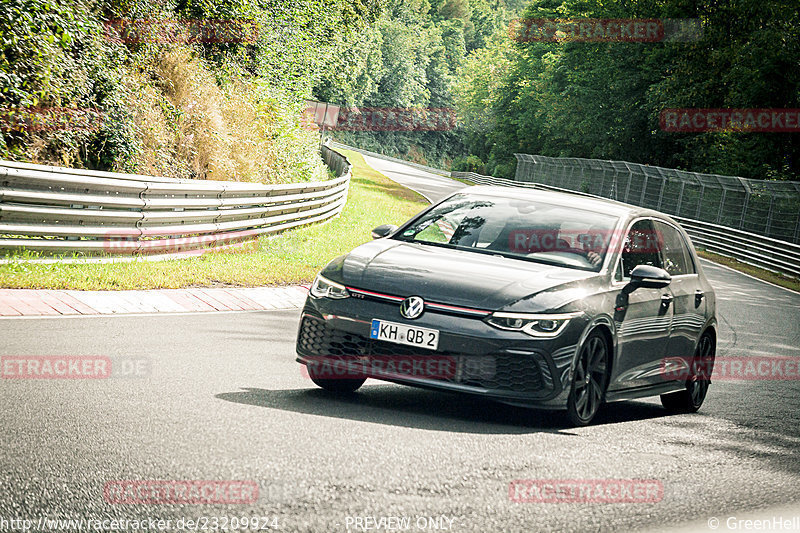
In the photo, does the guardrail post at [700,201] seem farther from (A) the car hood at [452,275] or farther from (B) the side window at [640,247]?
(A) the car hood at [452,275]

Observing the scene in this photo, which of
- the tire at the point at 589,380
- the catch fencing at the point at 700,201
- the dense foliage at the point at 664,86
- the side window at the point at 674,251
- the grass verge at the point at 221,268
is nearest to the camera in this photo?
the tire at the point at 589,380

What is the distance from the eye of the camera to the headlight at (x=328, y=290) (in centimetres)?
702

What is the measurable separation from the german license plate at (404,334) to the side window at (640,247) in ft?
6.33

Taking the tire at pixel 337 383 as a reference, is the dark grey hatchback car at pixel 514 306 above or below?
above

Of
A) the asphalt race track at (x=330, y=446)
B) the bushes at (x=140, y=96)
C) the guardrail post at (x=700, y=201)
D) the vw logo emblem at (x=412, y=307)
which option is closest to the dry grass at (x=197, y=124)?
the bushes at (x=140, y=96)

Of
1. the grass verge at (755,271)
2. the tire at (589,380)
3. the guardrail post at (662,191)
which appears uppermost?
the tire at (589,380)

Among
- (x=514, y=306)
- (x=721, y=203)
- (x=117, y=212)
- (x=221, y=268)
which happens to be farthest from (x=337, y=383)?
(x=721, y=203)

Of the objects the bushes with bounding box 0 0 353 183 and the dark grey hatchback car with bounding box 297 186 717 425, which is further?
the bushes with bounding box 0 0 353 183

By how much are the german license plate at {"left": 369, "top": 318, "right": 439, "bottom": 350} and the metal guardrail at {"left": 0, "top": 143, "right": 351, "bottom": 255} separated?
6376mm

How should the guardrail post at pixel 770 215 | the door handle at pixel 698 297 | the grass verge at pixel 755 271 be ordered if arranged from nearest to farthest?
the door handle at pixel 698 297 < the grass verge at pixel 755 271 < the guardrail post at pixel 770 215

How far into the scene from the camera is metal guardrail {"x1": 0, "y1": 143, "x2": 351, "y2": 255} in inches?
460

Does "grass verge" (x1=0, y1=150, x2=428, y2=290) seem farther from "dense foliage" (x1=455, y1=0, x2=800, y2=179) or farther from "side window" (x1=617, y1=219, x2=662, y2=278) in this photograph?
"dense foliage" (x1=455, y1=0, x2=800, y2=179)

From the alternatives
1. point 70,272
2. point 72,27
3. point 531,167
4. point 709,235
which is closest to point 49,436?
point 70,272

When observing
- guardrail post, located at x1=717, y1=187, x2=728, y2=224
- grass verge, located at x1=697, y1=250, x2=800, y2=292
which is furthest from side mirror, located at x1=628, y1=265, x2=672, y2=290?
guardrail post, located at x1=717, y1=187, x2=728, y2=224
